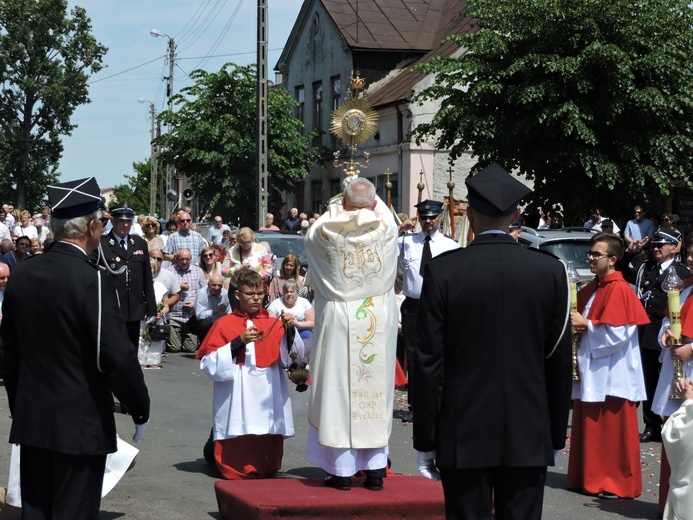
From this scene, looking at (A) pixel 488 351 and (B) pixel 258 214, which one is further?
(B) pixel 258 214

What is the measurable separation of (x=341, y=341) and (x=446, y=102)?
1728 cm

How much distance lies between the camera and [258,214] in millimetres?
24984

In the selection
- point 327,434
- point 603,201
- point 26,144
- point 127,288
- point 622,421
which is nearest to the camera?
point 327,434

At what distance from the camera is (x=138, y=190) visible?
315 feet

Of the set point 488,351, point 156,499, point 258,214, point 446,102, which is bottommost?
point 156,499

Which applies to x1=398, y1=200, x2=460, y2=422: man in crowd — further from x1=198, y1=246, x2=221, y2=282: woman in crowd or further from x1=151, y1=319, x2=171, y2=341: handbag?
x1=198, y1=246, x2=221, y2=282: woman in crowd

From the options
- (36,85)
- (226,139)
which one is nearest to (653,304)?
(226,139)

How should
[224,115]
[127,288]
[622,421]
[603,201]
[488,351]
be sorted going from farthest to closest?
[224,115]
[603,201]
[127,288]
[622,421]
[488,351]

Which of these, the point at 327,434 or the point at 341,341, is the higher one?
the point at 341,341

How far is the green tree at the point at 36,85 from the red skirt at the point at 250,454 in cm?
5134

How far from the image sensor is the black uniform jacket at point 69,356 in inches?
210

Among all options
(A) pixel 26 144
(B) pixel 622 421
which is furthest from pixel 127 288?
(A) pixel 26 144

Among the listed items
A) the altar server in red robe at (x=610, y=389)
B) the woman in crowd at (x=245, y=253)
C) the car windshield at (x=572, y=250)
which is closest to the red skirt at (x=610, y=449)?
the altar server in red robe at (x=610, y=389)

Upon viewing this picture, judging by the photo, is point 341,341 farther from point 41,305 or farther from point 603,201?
point 603,201
